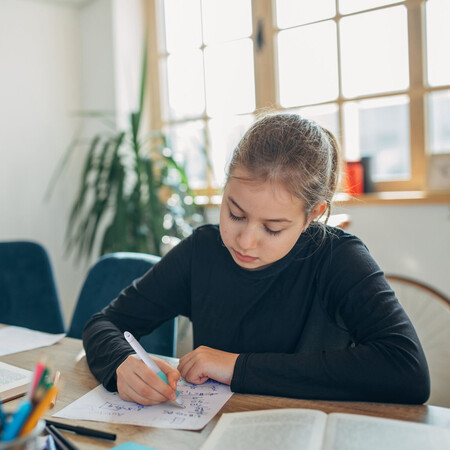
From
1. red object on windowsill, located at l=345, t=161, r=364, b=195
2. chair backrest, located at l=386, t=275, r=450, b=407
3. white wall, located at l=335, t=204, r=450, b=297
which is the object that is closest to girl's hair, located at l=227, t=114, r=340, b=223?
chair backrest, located at l=386, t=275, r=450, b=407

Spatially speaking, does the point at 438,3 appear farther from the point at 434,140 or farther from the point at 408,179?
the point at 408,179

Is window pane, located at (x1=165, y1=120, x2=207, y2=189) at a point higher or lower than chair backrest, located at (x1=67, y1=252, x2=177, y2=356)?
higher

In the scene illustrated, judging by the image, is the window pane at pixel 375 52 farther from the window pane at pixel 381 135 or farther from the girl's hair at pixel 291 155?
the girl's hair at pixel 291 155

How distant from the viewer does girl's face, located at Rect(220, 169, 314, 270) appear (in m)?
0.91

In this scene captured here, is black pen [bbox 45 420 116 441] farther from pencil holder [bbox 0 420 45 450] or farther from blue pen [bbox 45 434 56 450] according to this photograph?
pencil holder [bbox 0 420 45 450]

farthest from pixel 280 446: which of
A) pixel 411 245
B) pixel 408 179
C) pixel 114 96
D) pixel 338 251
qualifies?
pixel 114 96

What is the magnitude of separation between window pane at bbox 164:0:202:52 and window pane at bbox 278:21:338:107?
59cm

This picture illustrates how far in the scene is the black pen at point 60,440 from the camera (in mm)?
606

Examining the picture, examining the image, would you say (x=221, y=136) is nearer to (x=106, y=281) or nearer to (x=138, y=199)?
(x=138, y=199)

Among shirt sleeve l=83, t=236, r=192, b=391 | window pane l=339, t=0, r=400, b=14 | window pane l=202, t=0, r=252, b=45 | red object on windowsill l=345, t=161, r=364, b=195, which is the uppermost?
window pane l=202, t=0, r=252, b=45

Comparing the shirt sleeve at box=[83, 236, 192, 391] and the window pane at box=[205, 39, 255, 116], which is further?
the window pane at box=[205, 39, 255, 116]

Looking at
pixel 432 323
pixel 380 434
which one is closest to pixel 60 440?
pixel 380 434

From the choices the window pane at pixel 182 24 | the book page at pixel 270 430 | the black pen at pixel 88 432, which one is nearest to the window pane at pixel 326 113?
the window pane at pixel 182 24

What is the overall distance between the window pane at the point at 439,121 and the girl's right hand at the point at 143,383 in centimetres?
185
